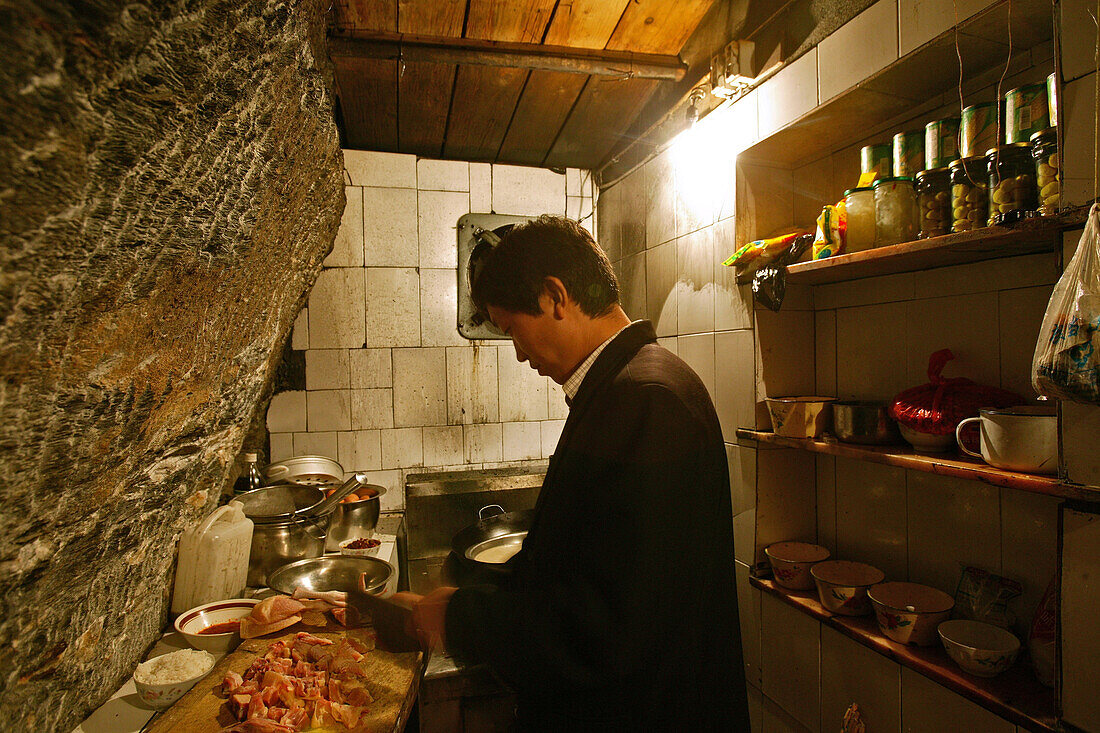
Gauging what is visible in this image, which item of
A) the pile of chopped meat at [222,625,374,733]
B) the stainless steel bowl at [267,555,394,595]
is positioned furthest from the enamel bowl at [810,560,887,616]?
the stainless steel bowl at [267,555,394,595]

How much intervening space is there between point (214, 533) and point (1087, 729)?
2288 mm

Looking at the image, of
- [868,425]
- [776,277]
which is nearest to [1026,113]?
[776,277]

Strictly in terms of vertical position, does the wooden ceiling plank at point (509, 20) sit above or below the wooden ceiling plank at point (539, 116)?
above

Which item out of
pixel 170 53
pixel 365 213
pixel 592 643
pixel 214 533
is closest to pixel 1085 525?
pixel 592 643

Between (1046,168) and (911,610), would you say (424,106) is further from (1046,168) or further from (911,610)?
(911,610)

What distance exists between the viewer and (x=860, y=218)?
158 cm

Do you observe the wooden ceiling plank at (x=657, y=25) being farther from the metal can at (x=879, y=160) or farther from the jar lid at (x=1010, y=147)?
the jar lid at (x=1010, y=147)

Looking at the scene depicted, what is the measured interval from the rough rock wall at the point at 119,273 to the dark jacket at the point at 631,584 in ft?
2.71

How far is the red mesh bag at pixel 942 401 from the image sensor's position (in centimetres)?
133

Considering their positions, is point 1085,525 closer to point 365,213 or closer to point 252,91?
point 252,91

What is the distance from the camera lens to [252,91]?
0.91 m

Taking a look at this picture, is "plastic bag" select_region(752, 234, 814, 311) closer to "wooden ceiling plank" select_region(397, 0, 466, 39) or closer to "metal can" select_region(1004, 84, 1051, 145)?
"metal can" select_region(1004, 84, 1051, 145)

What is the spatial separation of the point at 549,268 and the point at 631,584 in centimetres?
77

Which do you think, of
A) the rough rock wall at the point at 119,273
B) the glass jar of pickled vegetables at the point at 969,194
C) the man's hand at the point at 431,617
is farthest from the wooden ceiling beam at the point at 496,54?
the man's hand at the point at 431,617
